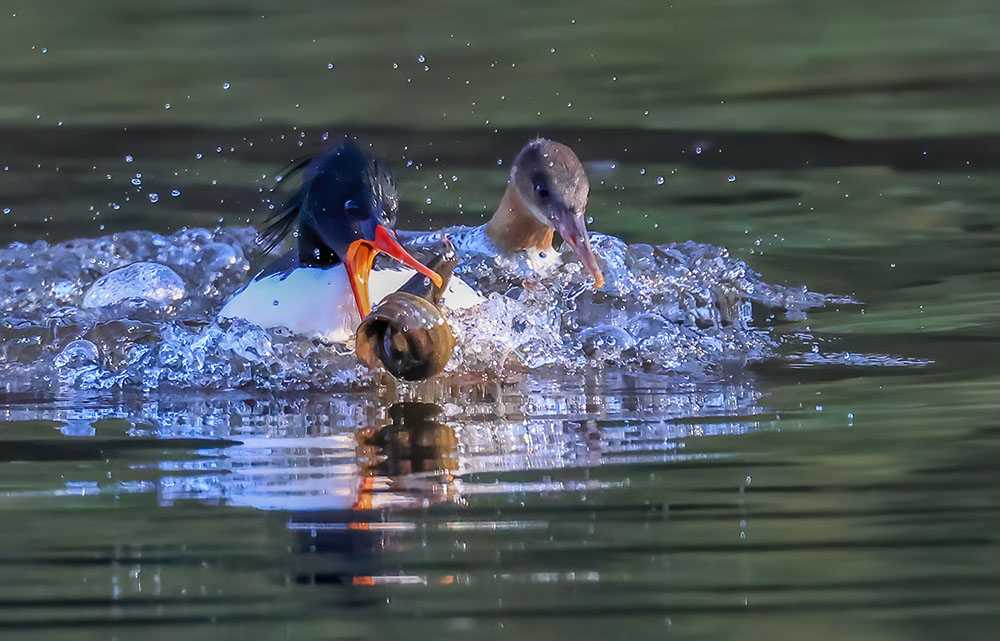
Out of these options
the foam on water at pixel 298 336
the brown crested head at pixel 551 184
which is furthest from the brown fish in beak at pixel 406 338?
the brown crested head at pixel 551 184

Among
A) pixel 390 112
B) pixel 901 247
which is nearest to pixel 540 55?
pixel 390 112

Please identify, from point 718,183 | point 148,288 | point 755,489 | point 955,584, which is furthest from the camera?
point 718,183

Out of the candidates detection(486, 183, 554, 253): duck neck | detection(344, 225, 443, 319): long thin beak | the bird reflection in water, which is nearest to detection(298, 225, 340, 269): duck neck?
detection(344, 225, 443, 319): long thin beak

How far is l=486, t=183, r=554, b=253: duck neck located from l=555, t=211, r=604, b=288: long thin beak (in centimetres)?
30

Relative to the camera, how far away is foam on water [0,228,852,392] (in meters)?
5.18

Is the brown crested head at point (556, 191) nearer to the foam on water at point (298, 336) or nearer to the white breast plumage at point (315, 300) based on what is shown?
the foam on water at point (298, 336)

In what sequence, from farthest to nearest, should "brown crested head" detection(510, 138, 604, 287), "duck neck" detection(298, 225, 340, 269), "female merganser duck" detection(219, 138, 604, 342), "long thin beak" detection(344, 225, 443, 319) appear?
"brown crested head" detection(510, 138, 604, 287), "duck neck" detection(298, 225, 340, 269), "female merganser duck" detection(219, 138, 604, 342), "long thin beak" detection(344, 225, 443, 319)

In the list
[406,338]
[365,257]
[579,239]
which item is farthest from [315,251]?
[579,239]

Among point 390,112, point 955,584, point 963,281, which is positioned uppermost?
point 390,112

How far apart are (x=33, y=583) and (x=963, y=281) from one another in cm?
447

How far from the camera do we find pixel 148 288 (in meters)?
6.88

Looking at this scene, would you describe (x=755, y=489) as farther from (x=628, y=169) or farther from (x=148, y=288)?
(x=628, y=169)

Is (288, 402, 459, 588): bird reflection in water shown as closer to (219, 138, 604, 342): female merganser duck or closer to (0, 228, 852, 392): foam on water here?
(0, 228, 852, 392): foam on water

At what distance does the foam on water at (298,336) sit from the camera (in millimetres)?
5176
